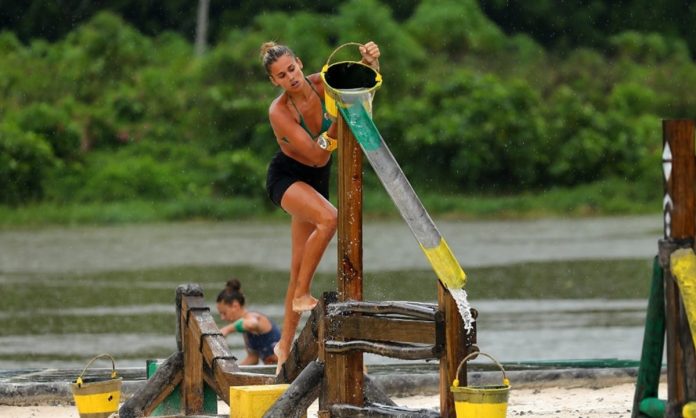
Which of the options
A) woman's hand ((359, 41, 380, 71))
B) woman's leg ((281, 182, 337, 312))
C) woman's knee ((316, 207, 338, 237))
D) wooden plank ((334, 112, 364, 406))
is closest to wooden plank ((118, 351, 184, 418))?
woman's leg ((281, 182, 337, 312))

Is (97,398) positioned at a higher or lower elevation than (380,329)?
lower

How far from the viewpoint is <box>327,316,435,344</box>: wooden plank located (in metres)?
6.54

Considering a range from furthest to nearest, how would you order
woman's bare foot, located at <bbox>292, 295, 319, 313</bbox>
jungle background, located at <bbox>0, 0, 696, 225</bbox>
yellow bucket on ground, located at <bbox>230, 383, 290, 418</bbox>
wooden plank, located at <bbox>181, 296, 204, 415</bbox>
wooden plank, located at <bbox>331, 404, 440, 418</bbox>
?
1. jungle background, located at <bbox>0, 0, 696, 225</bbox>
2. wooden plank, located at <bbox>181, 296, 204, 415</bbox>
3. woman's bare foot, located at <bbox>292, 295, 319, 313</bbox>
4. yellow bucket on ground, located at <bbox>230, 383, 290, 418</bbox>
5. wooden plank, located at <bbox>331, 404, 440, 418</bbox>

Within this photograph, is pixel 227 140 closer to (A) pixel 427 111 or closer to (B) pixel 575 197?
(A) pixel 427 111

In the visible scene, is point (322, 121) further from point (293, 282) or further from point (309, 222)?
point (293, 282)

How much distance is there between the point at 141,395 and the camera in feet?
26.1

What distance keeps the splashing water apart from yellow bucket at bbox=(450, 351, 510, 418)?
0.63 ft

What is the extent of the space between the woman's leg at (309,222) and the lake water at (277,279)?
6.24 meters

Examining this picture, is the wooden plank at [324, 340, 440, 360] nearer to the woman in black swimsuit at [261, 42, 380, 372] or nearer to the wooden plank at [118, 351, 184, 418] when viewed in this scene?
the woman in black swimsuit at [261, 42, 380, 372]

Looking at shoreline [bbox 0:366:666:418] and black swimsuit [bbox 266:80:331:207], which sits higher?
black swimsuit [bbox 266:80:331:207]

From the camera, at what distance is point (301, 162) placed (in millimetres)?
7465

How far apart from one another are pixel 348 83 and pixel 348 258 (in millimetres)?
712

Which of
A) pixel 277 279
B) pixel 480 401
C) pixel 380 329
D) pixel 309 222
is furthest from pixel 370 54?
Answer: pixel 277 279

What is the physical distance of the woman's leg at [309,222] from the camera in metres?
7.34
